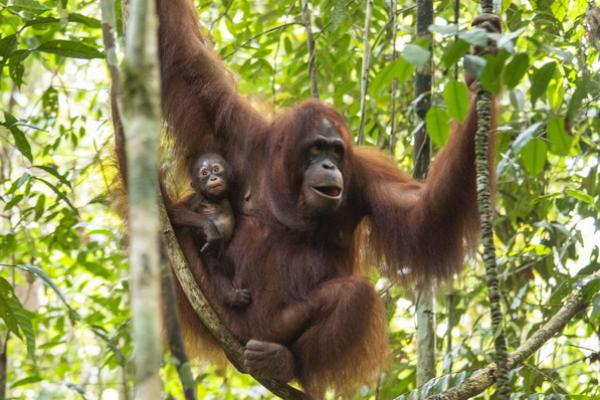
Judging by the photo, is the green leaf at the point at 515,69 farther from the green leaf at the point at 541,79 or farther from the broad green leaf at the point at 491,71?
the green leaf at the point at 541,79

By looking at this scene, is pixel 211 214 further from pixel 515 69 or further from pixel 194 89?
pixel 515 69

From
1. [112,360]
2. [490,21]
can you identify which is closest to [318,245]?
[490,21]

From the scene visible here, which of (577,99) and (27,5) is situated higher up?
(27,5)

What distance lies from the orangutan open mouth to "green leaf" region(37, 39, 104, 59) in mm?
1202

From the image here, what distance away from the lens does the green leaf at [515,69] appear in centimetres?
244

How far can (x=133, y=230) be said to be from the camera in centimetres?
176

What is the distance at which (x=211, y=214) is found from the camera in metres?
4.57

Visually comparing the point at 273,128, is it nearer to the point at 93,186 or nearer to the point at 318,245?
the point at 318,245

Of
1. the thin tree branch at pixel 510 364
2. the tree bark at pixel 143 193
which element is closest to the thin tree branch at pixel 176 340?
the tree bark at pixel 143 193

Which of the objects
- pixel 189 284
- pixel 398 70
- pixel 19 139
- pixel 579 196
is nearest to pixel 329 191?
pixel 189 284

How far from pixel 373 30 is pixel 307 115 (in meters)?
2.04

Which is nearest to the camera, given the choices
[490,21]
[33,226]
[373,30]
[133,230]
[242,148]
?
[133,230]

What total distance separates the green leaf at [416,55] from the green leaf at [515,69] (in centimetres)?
28

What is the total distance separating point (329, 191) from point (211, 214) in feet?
2.23
